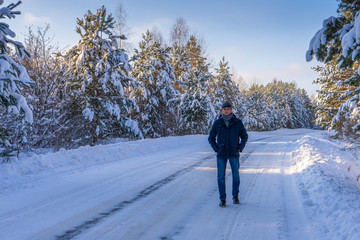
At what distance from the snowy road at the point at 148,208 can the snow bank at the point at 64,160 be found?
59cm

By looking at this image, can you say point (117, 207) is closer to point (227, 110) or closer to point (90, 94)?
point (227, 110)

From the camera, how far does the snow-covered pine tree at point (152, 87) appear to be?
21547 mm

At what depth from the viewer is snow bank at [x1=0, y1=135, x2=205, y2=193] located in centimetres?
668

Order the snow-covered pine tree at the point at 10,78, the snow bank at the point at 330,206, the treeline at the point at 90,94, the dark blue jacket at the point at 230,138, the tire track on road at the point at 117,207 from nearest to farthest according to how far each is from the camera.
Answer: the tire track on road at the point at 117,207
the snow bank at the point at 330,206
the dark blue jacket at the point at 230,138
the snow-covered pine tree at the point at 10,78
the treeline at the point at 90,94

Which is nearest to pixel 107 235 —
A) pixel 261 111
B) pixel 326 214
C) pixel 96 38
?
pixel 326 214

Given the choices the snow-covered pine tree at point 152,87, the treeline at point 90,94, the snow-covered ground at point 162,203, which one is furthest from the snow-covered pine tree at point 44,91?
the snow-covered pine tree at point 152,87

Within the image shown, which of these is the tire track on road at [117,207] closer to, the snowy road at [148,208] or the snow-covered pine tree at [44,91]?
the snowy road at [148,208]

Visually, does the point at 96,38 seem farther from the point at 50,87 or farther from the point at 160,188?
the point at 160,188

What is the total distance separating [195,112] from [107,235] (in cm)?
2188

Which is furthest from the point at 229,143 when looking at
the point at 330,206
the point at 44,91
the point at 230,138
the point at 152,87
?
the point at 152,87

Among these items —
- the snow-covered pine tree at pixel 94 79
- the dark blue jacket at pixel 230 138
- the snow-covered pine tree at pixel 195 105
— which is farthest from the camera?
the snow-covered pine tree at pixel 195 105

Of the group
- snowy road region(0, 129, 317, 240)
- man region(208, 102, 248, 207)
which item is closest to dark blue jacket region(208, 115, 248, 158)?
man region(208, 102, 248, 207)

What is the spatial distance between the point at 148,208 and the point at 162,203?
0.39 m

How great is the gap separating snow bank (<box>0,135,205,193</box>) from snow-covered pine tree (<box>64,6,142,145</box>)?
3.27 meters
